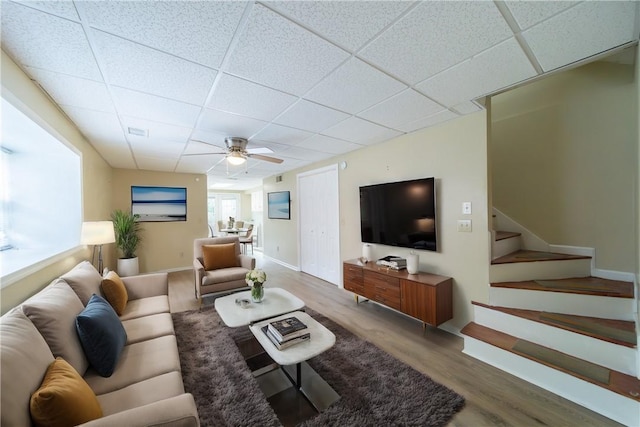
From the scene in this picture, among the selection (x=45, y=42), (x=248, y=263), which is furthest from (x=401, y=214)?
(x=45, y=42)

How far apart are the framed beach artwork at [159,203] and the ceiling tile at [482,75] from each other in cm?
571

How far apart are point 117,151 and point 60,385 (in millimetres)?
3888

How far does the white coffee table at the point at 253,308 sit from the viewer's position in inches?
85.5

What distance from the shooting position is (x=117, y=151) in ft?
12.2

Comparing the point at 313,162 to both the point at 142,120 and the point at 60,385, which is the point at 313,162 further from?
the point at 60,385

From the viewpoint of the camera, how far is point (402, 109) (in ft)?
7.68

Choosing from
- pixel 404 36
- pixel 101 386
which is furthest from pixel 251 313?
pixel 404 36

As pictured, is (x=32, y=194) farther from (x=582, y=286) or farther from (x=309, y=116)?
(x=582, y=286)

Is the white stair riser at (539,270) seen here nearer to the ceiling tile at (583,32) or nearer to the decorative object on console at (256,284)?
the ceiling tile at (583,32)

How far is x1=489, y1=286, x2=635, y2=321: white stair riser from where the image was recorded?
1962 millimetres

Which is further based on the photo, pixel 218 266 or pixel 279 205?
pixel 279 205

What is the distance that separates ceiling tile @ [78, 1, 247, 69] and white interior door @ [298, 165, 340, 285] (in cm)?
306

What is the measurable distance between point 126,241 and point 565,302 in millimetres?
6612

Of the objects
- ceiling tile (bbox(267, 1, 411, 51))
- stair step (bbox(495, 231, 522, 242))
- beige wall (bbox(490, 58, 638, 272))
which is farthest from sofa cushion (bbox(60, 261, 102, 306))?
beige wall (bbox(490, 58, 638, 272))
